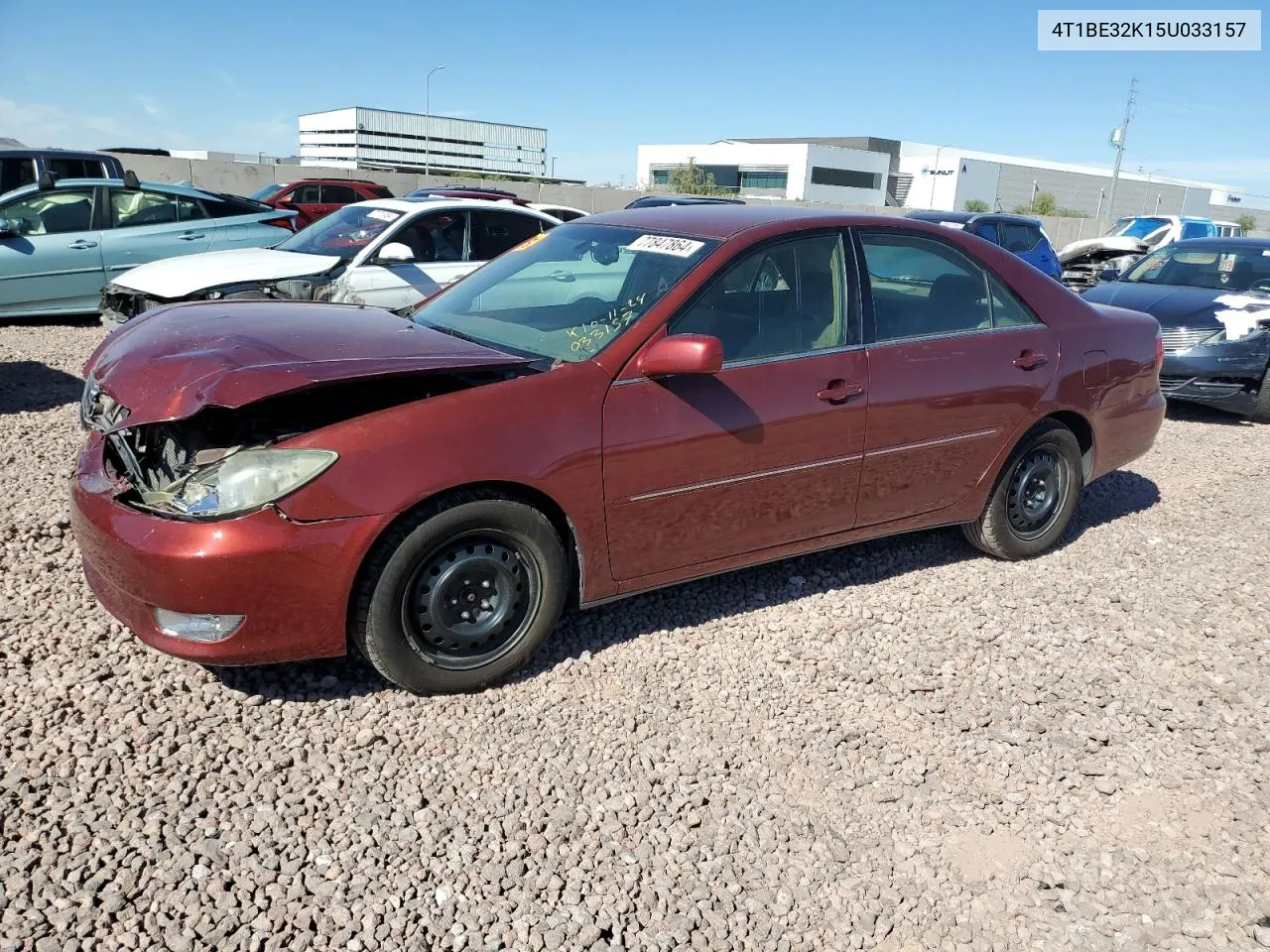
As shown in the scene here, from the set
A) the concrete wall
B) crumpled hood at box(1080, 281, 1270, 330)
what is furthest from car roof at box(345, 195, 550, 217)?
the concrete wall

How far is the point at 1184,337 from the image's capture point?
332 inches

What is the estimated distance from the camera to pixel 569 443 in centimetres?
339

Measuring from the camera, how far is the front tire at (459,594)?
317 centimetres

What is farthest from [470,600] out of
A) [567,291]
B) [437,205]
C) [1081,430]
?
[437,205]

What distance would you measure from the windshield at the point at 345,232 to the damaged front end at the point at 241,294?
0.47 metres

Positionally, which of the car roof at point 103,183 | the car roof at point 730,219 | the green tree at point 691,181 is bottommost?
the car roof at point 730,219

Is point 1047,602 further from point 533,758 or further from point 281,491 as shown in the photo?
point 281,491

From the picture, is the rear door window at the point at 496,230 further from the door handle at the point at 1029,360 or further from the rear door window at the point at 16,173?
the rear door window at the point at 16,173

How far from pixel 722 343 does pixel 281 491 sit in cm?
172

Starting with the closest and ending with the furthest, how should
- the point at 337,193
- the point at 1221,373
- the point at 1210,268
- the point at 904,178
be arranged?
the point at 1221,373
the point at 1210,268
the point at 337,193
the point at 904,178

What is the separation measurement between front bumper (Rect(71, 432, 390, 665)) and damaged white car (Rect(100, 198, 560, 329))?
444cm

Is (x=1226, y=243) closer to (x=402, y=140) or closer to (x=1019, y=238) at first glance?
(x=1019, y=238)

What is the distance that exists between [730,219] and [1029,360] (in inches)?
63.2

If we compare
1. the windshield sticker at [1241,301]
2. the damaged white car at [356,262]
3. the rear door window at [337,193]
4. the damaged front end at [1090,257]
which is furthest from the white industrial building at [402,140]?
the windshield sticker at [1241,301]
